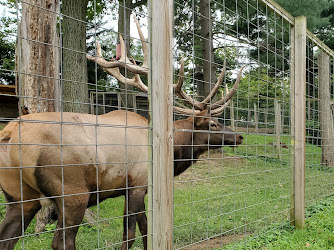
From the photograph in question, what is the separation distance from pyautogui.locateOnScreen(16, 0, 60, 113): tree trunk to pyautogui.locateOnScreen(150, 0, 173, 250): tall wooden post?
2.09 meters

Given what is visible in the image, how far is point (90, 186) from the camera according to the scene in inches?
129

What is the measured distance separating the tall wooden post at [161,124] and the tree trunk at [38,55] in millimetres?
2090

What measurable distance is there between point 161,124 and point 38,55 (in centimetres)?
247

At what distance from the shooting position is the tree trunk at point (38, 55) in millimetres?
3955

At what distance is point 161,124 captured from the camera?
2307mm

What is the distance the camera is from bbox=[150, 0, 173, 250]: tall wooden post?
230cm

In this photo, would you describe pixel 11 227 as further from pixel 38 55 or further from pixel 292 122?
pixel 292 122

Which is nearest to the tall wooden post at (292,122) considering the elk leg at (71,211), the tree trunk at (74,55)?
the elk leg at (71,211)

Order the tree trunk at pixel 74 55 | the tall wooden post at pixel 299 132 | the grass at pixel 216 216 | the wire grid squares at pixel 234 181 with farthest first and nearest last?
the tree trunk at pixel 74 55 < the tall wooden post at pixel 299 132 < the grass at pixel 216 216 < the wire grid squares at pixel 234 181

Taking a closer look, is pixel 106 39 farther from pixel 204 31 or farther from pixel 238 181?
pixel 238 181

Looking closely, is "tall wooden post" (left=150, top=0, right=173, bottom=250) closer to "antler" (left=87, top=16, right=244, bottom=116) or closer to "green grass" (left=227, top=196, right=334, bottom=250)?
"antler" (left=87, top=16, right=244, bottom=116)

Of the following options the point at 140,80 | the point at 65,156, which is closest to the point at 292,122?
the point at 140,80

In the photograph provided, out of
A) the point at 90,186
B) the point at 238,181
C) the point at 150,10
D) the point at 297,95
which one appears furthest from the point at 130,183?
the point at 238,181

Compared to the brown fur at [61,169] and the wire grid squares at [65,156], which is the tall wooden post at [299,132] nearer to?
the brown fur at [61,169]
